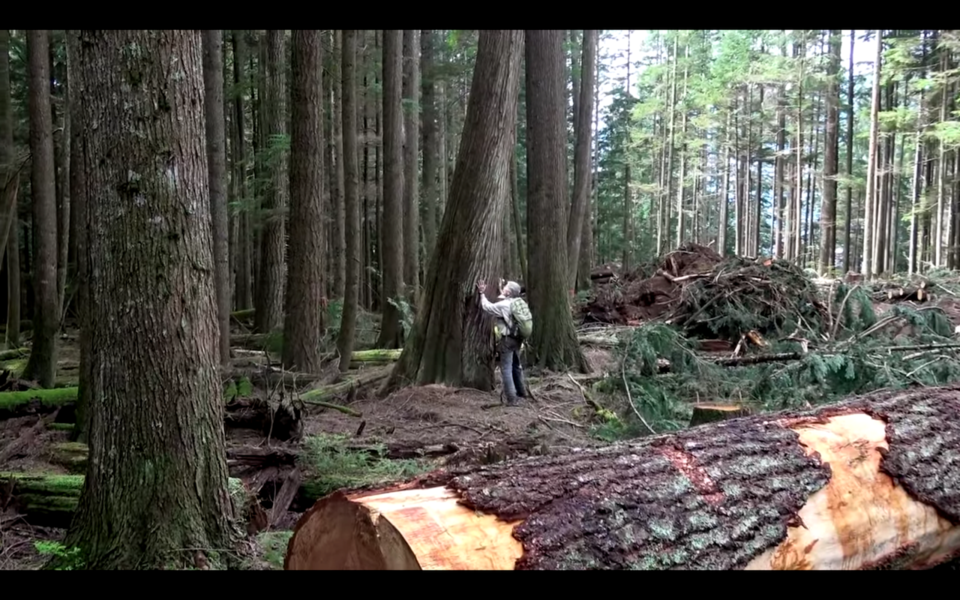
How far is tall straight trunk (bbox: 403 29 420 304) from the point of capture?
16906mm

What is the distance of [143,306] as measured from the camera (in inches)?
157

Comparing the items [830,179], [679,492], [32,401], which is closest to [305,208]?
[32,401]

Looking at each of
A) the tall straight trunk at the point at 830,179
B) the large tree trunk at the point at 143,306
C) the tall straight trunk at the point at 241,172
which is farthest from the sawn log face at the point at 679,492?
the tall straight trunk at the point at 830,179

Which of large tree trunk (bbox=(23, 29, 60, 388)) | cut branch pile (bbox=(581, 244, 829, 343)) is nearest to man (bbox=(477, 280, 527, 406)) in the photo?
cut branch pile (bbox=(581, 244, 829, 343))

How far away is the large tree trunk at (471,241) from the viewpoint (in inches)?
396

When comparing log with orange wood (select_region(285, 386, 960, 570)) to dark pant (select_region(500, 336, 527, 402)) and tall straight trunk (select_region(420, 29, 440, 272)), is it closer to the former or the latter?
dark pant (select_region(500, 336, 527, 402))

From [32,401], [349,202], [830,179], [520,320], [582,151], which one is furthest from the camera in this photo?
[830,179]

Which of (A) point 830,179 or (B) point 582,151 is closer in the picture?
(B) point 582,151

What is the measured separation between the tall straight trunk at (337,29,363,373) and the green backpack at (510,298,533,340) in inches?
131

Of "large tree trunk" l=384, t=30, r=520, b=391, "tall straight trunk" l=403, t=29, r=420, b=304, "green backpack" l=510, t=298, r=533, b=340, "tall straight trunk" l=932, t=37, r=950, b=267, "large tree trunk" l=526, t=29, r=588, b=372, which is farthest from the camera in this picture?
"tall straight trunk" l=932, t=37, r=950, b=267

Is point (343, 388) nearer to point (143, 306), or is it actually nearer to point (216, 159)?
point (216, 159)

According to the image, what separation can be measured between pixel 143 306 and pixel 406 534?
2341mm

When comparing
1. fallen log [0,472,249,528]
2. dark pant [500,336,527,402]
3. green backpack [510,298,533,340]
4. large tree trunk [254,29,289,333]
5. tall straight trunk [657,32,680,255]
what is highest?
tall straight trunk [657,32,680,255]
